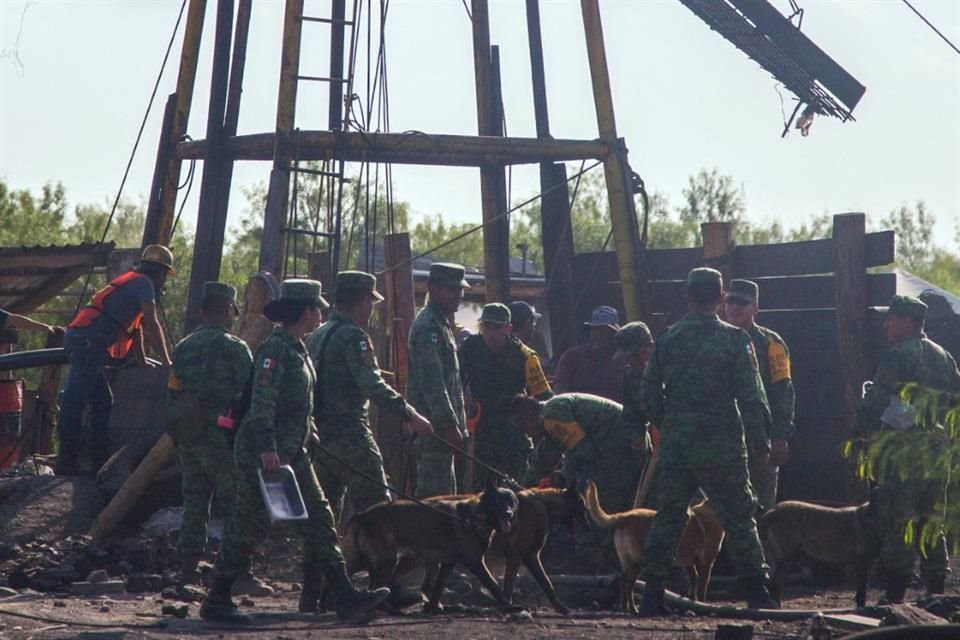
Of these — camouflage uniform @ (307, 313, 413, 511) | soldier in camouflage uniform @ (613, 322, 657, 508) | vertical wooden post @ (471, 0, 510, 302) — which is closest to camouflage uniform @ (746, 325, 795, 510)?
soldier in camouflage uniform @ (613, 322, 657, 508)

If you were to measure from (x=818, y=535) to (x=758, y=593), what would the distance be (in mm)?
1289

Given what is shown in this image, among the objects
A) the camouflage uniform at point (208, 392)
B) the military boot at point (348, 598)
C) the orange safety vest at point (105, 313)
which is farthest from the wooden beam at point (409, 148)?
the military boot at point (348, 598)

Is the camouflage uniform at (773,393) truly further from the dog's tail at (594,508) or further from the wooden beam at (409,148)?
the wooden beam at (409,148)

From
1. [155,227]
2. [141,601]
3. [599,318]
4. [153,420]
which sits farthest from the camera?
[155,227]

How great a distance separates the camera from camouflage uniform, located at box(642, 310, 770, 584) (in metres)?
9.50

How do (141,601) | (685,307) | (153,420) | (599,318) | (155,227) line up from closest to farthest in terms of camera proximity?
(141,601), (599,318), (153,420), (685,307), (155,227)

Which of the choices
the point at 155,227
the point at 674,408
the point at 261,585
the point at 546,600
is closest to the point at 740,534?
the point at 674,408

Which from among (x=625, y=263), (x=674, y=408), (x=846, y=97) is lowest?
(x=674, y=408)

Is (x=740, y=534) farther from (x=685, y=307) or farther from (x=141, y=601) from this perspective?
(x=685, y=307)

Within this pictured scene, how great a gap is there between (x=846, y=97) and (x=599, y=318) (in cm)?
633

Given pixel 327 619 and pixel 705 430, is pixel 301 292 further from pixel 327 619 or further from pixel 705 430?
pixel 705 430

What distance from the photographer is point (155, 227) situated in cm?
1688

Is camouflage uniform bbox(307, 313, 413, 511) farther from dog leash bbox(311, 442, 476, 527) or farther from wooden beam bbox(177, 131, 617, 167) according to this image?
wooden beam bbox(177, 131, 617, 167)

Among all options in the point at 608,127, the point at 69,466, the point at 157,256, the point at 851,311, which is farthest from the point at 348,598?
the point at 608,127
